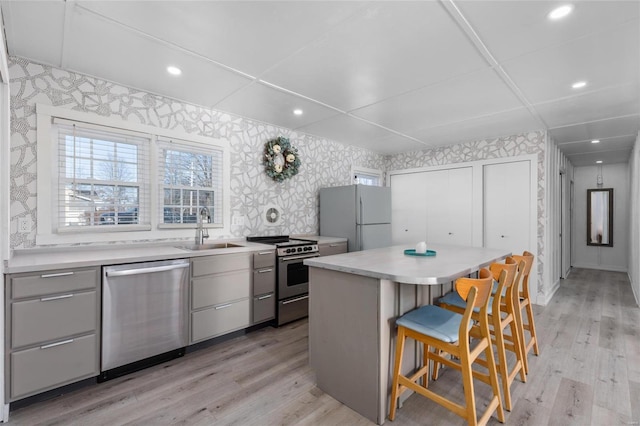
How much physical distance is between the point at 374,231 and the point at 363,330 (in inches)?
105

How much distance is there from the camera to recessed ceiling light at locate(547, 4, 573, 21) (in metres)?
1.66

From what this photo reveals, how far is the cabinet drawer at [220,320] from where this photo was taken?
105 inches

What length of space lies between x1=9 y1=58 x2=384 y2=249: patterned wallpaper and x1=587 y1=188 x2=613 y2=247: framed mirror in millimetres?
5126

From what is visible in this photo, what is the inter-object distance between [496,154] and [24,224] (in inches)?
224

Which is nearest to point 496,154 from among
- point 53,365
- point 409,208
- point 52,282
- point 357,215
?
point 409,208

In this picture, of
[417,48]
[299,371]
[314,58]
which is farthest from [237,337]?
[417,48]

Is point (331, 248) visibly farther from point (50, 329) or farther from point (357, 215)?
point (50, 329)

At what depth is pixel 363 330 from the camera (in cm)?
181

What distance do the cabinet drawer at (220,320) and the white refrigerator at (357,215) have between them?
1.80 metres

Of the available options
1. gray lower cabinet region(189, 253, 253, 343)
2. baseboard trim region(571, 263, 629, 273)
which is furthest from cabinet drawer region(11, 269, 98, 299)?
baseboard trim region(571, 263, 629, 273)

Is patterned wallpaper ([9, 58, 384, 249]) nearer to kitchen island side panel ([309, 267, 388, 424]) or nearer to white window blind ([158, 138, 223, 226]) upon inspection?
white window blind ([158, 138, 223, 226])

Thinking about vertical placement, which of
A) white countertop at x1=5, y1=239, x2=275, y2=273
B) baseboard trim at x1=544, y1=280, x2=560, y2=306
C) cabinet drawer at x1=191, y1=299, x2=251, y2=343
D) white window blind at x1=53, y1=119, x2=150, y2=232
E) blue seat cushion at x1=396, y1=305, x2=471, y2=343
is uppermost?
white window blind at x1=53, y1=119, x2=150, y2=232

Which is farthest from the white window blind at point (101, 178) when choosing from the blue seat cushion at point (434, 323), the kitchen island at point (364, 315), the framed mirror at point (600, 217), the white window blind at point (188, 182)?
the framed mirror at point (600, 217)

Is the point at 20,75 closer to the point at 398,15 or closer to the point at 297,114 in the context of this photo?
the point at 297,114
